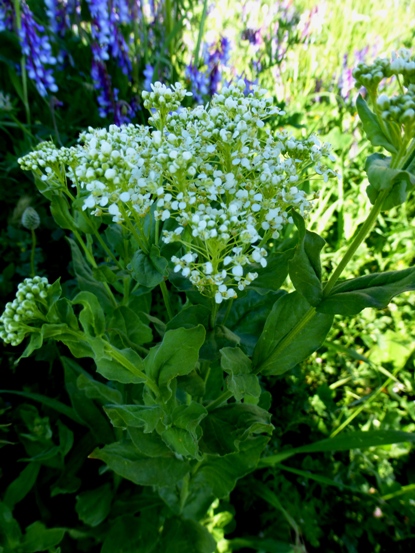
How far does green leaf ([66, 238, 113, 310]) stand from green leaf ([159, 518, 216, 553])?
0.64 meters

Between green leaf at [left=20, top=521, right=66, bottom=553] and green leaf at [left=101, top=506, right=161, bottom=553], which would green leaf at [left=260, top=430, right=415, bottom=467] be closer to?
green leaf at [left=101, top=506, right=161, bottom=553]

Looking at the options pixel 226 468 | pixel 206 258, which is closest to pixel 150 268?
pixel 206 258

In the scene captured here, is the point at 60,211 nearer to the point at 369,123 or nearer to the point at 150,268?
the point at 150,268

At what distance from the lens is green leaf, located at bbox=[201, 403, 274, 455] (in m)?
1.02

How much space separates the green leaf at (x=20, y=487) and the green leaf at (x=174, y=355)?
0.66m

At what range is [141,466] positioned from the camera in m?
1.17

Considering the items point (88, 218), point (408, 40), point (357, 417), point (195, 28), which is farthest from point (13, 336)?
point (408, 40)

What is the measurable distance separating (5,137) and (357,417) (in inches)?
82.2

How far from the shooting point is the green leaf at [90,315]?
2.74 ft

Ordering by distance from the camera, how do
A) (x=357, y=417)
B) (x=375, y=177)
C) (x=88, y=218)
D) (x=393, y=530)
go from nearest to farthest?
1. (x=375, y=177)
2. (x=88, y=218)
3. (x=393, y=530)
4. (x=357, y=417)

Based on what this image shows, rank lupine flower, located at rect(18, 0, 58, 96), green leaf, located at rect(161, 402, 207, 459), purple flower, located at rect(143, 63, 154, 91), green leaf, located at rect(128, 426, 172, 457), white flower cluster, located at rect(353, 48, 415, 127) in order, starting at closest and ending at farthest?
white flower cluster, located at rect(353, 48, 415, 127) → green leaf, located at rect(161, 402, 207, 459) → green leaf, located at rect(128, 426, 172, 457) → lupine flower, located at rect(18, 0, 58, 96) → purple flower, located at rect(143, 63, 154, 91)

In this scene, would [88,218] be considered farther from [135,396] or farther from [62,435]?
[62,435]

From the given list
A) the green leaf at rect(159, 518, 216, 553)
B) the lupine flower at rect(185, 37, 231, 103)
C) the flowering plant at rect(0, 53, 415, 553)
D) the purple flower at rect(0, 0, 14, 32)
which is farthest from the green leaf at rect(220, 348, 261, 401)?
the purple flower at rect(0, 0, 14, 32)

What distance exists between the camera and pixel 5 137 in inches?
93.2
